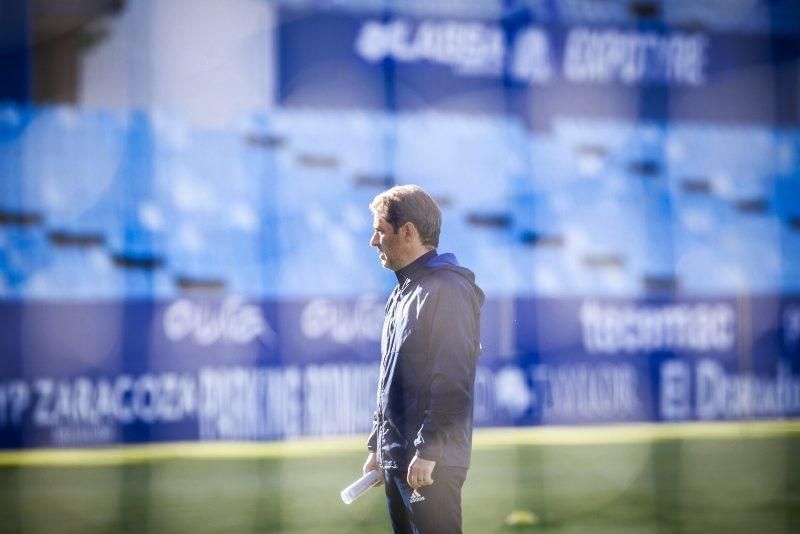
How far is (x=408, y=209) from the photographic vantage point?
2.37 m

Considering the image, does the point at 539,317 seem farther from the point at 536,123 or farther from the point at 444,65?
the point at 444,65

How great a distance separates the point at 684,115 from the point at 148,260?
2.42m

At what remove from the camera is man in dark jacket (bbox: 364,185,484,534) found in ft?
7.36

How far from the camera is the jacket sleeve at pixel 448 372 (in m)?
2.22

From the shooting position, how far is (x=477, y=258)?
4508 millimetres

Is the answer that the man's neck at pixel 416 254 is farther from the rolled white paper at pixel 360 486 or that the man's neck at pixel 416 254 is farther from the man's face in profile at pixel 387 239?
the rolled white paper at pixel 360 486

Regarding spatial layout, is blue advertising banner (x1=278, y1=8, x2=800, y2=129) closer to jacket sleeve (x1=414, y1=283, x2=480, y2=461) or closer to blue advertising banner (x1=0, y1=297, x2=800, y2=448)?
blue advertising banner (x1=0, y1=297, x2=800, y2=448)

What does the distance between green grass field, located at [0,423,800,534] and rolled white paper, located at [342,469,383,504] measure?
5.01 ft

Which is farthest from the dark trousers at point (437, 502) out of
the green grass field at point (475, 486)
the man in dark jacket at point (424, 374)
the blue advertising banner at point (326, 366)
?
the blue advertising banner at point (326, 366)

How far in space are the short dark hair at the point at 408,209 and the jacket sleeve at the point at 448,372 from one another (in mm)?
167

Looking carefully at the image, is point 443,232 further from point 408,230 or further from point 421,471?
point 421,471

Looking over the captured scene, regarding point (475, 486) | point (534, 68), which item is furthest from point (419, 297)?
point (534, 68)

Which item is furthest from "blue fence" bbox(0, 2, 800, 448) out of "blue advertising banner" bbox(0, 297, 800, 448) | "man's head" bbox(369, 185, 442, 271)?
"man's head" bbox(369, 185, 442, 271)

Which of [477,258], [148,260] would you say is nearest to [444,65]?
[477,258]
